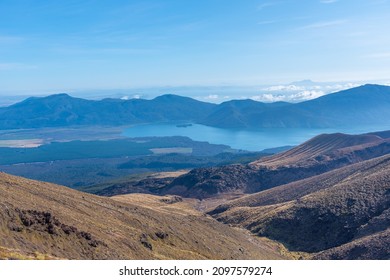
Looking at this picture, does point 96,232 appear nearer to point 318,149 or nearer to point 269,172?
point 269,172

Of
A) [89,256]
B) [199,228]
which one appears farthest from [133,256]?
[199,228]

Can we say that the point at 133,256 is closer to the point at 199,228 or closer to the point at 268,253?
the point at 199,228

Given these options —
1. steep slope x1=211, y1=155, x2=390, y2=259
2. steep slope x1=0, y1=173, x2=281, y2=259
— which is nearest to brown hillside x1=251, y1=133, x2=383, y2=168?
steep slope x1=211, y1=155, x2=390, y2=259

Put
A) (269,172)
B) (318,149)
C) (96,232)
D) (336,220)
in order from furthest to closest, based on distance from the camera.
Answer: (318,149), (269,172), (336,220), (96,232)

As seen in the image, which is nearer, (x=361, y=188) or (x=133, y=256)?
(x=133, y=256)

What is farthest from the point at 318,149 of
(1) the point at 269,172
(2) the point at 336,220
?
(2) the point at 336,220

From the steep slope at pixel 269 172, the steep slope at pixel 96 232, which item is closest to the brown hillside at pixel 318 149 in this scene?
the steep slope at pixel 269 172
